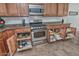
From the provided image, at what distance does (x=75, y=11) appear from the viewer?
1.16 meters

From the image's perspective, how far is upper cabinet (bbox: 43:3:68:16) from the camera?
3.86ft

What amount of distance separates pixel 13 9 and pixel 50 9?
403 millimetres

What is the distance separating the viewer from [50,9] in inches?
46.6

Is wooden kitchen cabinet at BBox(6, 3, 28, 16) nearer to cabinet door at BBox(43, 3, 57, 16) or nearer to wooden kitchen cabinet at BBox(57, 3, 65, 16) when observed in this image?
cabinet door at BBox(43, 3, 57, 16)

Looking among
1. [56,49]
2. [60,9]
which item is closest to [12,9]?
[60,9]

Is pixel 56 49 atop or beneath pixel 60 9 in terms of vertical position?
beneath

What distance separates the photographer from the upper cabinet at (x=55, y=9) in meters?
1.18

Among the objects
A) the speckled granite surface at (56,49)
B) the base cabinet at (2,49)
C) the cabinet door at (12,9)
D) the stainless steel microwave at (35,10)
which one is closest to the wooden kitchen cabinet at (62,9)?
the stainless steel microwave at (35,10)

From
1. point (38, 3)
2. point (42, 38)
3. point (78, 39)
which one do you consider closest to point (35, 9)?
point (38, 3)

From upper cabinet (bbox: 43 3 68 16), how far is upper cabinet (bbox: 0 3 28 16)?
22 centimetres

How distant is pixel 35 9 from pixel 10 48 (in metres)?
0.51

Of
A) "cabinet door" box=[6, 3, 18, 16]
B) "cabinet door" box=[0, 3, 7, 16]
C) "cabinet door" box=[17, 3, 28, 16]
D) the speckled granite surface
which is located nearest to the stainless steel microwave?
"cabinet door" box=[17, 3, 28, 16]

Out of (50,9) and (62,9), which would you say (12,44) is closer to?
(50,9)

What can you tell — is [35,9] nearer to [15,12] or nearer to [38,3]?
[38,3]
